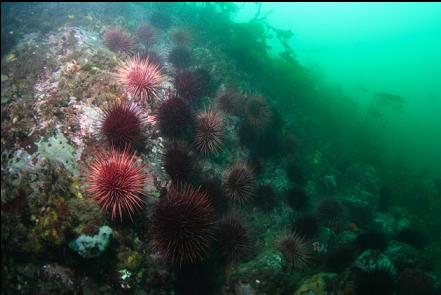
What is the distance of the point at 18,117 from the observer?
6.49 meters

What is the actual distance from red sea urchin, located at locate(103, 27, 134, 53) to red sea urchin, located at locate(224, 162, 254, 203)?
6.74 meters

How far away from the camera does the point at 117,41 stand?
10602 millimetres

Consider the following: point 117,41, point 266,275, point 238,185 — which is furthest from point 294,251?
point 117,41

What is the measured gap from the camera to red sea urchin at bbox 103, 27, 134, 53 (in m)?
10.6

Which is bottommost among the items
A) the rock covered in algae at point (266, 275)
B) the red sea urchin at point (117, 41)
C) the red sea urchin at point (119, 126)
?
the rock covered in algae at point (266, 275)

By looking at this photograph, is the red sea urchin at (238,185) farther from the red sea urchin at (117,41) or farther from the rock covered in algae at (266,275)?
the red sea urchin at (117,41)

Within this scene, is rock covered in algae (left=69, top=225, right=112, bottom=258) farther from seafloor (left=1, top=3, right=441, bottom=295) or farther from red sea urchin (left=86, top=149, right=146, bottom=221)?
red sea urchin (left=86, top=149, right=146, bottom=221)

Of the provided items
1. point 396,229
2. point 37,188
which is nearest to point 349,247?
point 396,229

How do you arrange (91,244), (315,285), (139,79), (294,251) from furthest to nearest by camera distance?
(139,79)
(294,251)
(315,285)
(91,244)

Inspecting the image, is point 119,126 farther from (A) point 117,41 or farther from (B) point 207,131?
(A) point 117,41

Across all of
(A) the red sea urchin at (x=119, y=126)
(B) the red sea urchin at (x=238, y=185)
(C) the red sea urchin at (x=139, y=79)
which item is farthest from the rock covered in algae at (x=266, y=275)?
(C) the red sea urchin at (x=139, y=79)

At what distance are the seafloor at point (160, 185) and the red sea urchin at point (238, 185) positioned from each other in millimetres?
48

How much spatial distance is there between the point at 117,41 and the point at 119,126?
17.8 feet

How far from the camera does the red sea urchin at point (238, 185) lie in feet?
28.7
